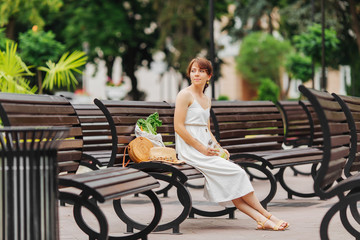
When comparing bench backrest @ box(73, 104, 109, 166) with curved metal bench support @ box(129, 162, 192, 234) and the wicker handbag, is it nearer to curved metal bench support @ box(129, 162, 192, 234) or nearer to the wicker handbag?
the wicker handbag

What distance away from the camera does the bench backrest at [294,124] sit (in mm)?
12266

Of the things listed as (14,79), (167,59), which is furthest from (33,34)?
(167,59)

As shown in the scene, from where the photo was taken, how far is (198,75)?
6.67 m

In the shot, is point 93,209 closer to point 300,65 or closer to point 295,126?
point 295,126

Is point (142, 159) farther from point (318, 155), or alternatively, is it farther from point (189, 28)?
point (189, 28)

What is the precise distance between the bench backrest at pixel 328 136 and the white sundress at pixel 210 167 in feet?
3.89

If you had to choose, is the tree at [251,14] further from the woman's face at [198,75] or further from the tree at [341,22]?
the woman's face at [198,75]

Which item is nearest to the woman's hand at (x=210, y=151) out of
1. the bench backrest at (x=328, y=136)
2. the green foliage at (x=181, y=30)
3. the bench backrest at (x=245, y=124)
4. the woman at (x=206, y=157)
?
the woman at (x=206, y=157)

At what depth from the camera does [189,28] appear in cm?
3622

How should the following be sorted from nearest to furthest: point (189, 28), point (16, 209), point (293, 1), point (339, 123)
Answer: point (16, 209) → point (339, 123) → point (189, 28) → point (293, 1)

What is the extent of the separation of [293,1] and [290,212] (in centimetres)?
3800

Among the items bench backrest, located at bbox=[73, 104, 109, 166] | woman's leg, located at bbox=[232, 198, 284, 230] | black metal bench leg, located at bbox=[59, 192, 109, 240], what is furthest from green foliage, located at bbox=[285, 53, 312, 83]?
black metal bench leg, located at bbox=[59, 192, 109, 240]

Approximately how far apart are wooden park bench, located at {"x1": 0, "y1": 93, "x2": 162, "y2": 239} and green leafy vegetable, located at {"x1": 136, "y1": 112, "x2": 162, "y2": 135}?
1.07 metres

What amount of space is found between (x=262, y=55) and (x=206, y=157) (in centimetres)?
4358
